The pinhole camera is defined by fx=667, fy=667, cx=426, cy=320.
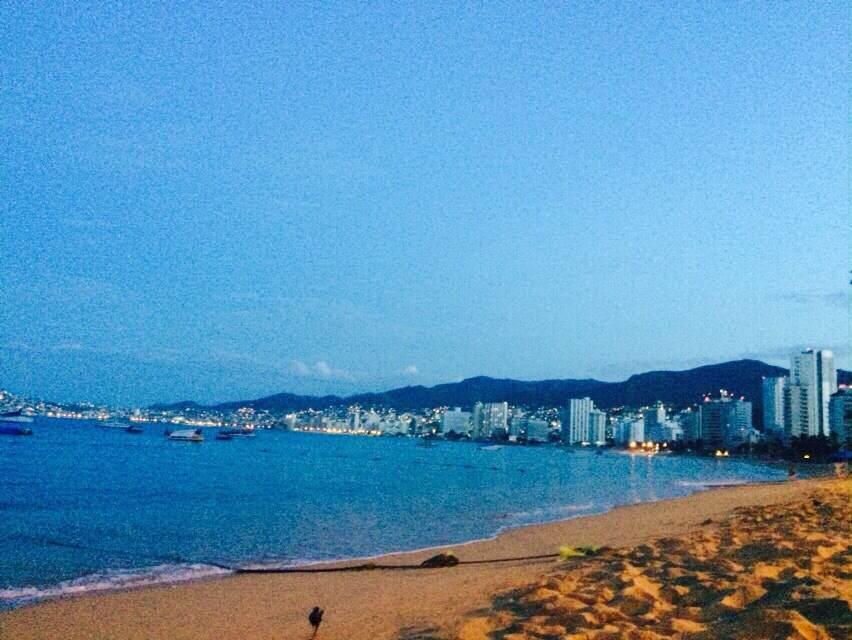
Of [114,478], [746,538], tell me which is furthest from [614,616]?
[114,478]

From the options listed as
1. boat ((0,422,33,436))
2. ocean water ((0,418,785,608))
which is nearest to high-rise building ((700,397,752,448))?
ocean water ((0,418,785,608))

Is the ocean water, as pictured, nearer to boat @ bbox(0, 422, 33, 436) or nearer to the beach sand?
the beach sand

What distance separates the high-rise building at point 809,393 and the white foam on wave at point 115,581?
542 ft

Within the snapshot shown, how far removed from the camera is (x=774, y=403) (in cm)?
17012

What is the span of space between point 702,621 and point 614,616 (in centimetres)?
70

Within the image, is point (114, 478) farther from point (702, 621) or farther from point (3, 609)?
point (702, 621)

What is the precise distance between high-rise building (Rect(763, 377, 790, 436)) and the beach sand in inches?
6830

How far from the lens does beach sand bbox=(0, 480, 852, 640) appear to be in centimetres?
518

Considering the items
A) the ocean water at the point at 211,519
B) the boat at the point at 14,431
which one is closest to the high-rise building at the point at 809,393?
the ocean water at the point at 211,519

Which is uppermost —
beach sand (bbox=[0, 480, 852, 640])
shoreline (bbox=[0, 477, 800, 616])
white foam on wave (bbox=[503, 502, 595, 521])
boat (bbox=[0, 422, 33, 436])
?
beach sand (bbox=[0, 480, 852, 640])

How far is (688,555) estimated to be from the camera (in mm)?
8406

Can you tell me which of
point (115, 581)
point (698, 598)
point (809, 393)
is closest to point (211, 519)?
point (115, 581)

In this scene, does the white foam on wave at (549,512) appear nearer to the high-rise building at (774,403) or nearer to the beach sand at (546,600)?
the beach sand at (546,600)

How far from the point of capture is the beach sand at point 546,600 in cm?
518
